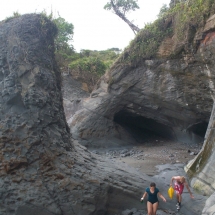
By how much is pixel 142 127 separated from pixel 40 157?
12.3 m

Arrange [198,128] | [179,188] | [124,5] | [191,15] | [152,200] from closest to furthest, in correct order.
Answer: [152,200]
[179,188]
[191,15]
[198,128]
[124,5]

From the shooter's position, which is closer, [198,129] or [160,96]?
[160,96]

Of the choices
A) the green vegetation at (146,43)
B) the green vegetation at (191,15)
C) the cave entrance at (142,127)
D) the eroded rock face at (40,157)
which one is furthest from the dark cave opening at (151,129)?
the eroded rock face at (40,157)

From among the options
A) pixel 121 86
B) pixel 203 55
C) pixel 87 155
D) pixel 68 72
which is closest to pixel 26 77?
pixel 87 155

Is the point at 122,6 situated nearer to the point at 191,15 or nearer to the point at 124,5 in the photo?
the point at 124,5

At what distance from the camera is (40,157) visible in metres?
6.80

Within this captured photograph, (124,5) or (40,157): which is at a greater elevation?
(124,5)

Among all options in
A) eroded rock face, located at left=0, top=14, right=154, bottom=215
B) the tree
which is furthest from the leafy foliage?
eroded rock face, located at left=0, top=14, right=154, bottom=215

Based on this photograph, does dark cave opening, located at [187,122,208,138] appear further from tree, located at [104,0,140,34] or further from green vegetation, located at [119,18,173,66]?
tree, located at [104,0,140,34]

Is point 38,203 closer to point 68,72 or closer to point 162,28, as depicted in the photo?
point 162,28

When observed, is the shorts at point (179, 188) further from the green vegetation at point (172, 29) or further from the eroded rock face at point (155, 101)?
the green vegetation at point (172, 29)

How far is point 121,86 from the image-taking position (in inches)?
621

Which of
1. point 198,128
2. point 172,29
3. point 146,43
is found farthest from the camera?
point 198,128

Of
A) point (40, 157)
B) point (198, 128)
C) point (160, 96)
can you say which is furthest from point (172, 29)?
point (40, 157)
